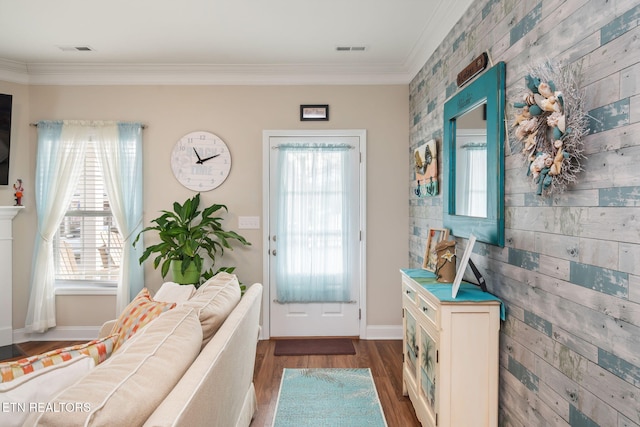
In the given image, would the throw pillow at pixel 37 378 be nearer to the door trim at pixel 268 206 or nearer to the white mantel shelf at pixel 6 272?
the door trim at pixel 268 206

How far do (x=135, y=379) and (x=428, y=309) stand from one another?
151 cm

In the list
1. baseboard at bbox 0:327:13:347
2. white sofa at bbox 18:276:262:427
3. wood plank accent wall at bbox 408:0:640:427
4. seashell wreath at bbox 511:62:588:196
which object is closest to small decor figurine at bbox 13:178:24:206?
baseboard at bbox 0:327:13:347

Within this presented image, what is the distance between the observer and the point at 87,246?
3770 mm

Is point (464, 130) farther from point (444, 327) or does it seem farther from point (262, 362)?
point (262, 362)

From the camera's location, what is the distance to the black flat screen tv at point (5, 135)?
357 cm

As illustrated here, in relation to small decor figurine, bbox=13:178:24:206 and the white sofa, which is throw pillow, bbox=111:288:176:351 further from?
small decor figurine, bbox=13:178:24:206

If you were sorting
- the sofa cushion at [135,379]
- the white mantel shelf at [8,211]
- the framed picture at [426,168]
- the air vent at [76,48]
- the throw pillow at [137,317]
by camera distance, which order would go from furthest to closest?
the white mantel shelf at [8,211] → the air vent at [76,48] → the framed picture at [426,168] → the throw pillow at [137,317] → the sofa cushion at [135,379]

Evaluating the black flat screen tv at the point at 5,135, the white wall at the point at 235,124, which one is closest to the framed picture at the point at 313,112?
the white wall at the point at 235,124

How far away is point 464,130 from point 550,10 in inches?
36.5

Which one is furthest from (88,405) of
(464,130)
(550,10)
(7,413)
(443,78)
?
(443,78)

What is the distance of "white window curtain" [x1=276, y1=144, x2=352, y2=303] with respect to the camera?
12.3 feet

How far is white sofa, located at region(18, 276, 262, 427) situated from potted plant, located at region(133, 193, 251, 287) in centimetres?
178

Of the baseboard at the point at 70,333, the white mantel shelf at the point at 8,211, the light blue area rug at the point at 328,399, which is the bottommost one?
the light blue area rug at the point at 328,399

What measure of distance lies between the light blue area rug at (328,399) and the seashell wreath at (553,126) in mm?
1795
